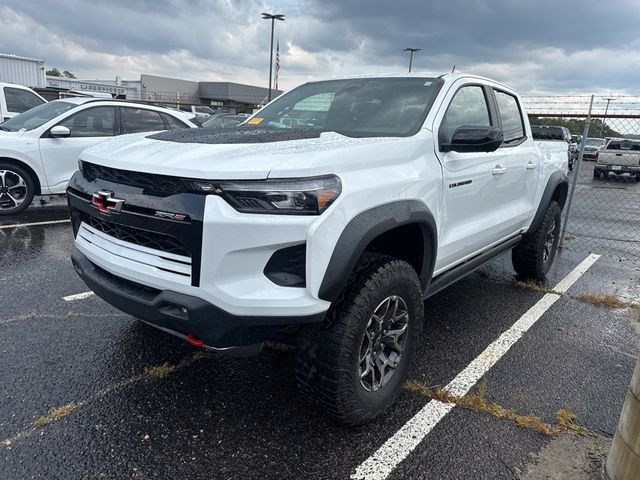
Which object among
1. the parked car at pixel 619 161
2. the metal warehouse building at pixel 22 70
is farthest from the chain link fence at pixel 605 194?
the metal warehouse building at pixel 22 70

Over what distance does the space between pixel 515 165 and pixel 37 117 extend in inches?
277

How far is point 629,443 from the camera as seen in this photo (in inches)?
79.0

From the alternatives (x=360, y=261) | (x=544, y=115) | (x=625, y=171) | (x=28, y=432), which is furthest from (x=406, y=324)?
(x=625, y=171)

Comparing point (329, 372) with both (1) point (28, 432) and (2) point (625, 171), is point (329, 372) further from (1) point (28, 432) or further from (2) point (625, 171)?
(2) point (625, 171)

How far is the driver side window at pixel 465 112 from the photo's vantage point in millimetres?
3156

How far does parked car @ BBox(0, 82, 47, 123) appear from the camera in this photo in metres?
10.7

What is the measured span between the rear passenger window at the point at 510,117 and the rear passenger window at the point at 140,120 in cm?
570

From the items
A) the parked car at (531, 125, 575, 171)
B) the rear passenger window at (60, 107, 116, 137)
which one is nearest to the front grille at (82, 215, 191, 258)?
the parked car at (531, 125, 575, 171)

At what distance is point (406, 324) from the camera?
279 cm

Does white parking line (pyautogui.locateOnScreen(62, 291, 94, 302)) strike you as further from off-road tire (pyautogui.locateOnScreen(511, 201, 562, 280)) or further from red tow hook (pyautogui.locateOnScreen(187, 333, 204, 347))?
off-road tire (pyautogui.locateOnScreen(511, 201, 562, 280))

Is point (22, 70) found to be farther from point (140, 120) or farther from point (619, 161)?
point (619, 161)

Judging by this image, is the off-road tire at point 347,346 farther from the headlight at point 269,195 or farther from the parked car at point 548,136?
the parked car at point 548,136

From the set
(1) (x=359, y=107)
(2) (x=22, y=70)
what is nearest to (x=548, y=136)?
(1) (x=359, y=107)

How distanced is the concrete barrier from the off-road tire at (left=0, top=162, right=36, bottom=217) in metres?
7.60
